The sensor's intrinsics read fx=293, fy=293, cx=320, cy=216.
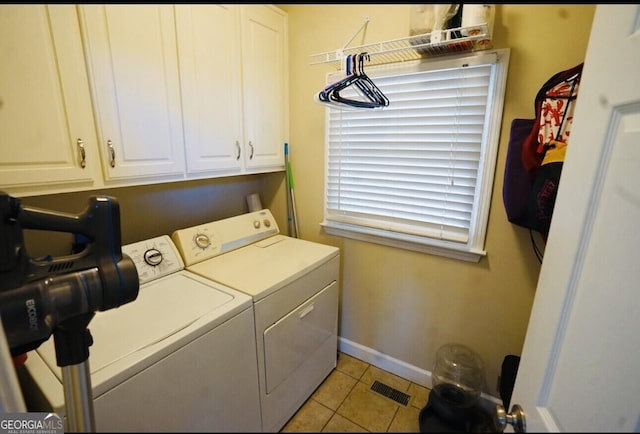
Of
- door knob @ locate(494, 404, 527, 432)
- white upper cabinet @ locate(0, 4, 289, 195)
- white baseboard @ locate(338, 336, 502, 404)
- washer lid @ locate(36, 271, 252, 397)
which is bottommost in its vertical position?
white baseboard @ locate(338, 336, 502, 404)

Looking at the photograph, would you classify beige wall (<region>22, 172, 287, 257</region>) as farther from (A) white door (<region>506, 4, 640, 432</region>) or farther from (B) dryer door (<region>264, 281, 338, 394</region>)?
(A) white door (<region>506, 4, 640, 432</region>)

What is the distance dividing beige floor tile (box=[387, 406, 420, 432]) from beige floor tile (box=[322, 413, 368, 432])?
0.05 metres

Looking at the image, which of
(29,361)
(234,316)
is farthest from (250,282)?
(29,361)

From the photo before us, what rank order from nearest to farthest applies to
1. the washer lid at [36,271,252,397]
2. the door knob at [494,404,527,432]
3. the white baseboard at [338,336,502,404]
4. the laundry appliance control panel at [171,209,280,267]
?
the door knob at [494,404,527,432], the washer lid at [36,271,252,397], the laundry appliance control panel at [171,209,280,267], the white baseboard at [338,336,502,404]

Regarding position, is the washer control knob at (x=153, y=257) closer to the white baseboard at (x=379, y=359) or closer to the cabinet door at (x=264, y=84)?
the cabinet door at (x=264, y=84)

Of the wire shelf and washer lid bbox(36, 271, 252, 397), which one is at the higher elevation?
the wire shelf

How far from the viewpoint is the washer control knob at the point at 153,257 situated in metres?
1.39

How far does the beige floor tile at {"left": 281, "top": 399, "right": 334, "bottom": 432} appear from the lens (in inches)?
15.8

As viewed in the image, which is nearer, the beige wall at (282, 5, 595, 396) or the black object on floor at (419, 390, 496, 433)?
the black object on floor at (419, 390, 496, 433)

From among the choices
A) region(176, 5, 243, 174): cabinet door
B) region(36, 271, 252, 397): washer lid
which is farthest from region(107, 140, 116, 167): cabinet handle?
region(36, 271, 252, 397): washer lid

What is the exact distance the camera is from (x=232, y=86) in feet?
5.27

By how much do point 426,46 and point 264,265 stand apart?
1.30 m

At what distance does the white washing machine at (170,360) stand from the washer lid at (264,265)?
0.08 metres

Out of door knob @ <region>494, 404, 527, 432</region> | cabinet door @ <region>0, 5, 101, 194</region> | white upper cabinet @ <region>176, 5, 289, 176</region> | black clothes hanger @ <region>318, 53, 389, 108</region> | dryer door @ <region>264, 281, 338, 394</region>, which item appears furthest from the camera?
white upper cabinet @ <region>176, 5, 289, 176</region>
